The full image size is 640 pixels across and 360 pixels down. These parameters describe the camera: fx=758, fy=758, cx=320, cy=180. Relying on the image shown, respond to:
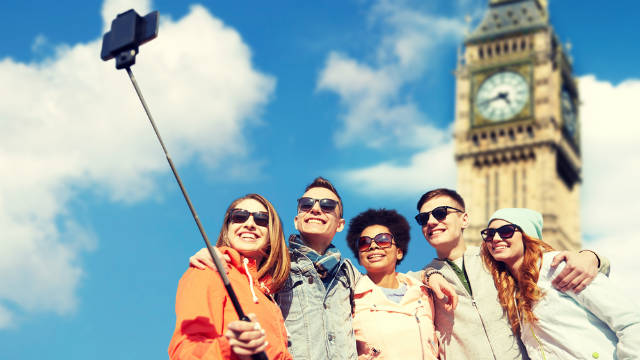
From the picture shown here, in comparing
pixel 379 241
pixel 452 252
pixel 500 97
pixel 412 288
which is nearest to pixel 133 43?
pixel 379 241

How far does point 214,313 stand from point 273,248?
29.0 inches

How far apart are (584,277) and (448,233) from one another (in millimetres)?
1124

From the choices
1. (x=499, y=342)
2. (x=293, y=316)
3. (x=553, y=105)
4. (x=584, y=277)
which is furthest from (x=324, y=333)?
(x=553, y=105)

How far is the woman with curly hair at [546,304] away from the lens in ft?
15.6

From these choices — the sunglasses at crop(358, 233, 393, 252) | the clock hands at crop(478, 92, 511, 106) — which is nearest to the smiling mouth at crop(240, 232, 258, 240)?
the sunglasses at crop(358, 233, 393, 252)

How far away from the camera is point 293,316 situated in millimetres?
4754

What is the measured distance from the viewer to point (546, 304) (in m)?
5.07

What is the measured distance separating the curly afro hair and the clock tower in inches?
1387

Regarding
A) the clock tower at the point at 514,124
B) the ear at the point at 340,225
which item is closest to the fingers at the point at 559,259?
the ear at the point at 340,225

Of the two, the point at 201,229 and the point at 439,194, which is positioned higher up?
the point at 439,194

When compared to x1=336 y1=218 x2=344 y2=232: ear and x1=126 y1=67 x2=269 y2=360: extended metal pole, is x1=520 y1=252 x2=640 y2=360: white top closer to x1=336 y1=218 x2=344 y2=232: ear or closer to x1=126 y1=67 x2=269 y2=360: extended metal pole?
x1=336 y1=218 x2=344 y2=232: ear

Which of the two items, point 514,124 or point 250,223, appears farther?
point 514,124

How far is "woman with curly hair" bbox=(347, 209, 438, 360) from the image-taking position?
5.07 metres

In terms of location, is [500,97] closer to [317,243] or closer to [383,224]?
[383,224]
